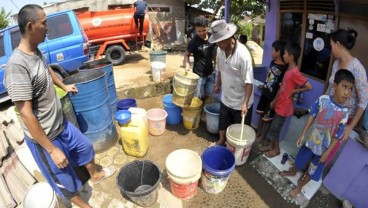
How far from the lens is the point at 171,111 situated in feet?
15.9

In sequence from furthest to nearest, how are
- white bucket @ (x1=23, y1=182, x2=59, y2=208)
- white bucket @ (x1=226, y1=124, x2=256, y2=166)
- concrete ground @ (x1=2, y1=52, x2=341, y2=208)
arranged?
white bucket @ (x1=226, y1=124, x2=256, y2=166)
concrete ground @ (x1=2, y1=52, x2=341, y2=208)
white bucket @ (x1=23, y1=182, x2=59, y2=208)

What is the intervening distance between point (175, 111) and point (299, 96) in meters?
2.69

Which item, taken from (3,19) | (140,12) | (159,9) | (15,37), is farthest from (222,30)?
(3,19)

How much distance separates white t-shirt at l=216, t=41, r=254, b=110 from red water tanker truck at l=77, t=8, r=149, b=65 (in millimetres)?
6327

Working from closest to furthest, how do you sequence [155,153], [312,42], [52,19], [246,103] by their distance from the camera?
[246,103] < [155,153] < [312,42] < [52,19]

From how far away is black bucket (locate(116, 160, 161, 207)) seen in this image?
305 cm

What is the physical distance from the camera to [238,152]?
3.57 m

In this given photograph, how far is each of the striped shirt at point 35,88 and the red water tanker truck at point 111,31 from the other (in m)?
6.80

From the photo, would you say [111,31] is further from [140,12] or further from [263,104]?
[263,104]

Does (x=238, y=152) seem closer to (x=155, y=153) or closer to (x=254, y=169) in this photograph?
(x=254, y=169)

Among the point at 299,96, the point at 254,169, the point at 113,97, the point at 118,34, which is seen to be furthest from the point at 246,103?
the point at 118,34

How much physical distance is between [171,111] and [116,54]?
5430 millimetres

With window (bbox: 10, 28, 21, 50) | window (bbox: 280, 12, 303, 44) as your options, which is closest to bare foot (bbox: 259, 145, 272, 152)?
window (bbox: 280, 12, 303, 44)

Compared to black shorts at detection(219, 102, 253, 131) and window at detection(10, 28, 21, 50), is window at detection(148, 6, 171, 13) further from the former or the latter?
black shorts at detection(219, 102, 253, 131)
